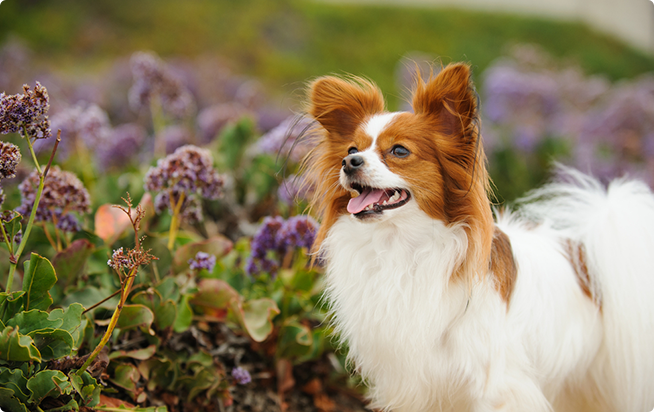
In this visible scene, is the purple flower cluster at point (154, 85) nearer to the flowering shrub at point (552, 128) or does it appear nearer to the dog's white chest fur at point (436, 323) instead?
the dog's white chest fur at point (436, 323)

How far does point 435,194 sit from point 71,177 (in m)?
1.77

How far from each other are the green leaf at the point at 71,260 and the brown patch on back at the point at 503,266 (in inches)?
74.5

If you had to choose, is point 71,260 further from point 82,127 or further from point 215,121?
point 215,121

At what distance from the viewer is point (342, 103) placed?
2291mm

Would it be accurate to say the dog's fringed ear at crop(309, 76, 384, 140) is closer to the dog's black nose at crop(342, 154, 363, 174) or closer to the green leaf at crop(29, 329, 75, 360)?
the dog's black nose at crop(342, 154, 363, 174)

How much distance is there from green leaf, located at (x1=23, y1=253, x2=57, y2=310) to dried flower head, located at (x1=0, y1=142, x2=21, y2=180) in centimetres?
34

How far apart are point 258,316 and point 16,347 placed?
1124 mm

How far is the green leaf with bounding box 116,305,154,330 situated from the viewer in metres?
2.14

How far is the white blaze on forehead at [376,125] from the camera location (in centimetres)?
208

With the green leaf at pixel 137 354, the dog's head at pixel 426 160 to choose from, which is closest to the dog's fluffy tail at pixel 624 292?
the dog's head at pixel 426 160

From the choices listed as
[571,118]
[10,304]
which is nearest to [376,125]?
[10,304]

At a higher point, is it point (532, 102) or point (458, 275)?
point (532, 102)

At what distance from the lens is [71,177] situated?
7.80 feet

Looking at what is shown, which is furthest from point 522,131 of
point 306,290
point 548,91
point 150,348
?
point 150,348
